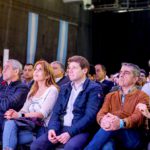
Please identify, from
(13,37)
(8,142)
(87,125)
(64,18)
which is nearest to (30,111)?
(8,142)

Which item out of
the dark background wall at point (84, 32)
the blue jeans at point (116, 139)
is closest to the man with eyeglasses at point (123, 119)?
the blue jeans at point (116, 139)

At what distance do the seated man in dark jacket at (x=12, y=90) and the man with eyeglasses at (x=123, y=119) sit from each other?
1097 mm

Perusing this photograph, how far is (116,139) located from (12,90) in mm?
1513

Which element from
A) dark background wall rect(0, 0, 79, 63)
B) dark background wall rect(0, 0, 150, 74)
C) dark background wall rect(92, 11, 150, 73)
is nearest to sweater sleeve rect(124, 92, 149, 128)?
dark background wall rect(0, 0, 79, 63)

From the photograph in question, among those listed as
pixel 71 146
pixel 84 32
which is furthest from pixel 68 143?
pixel 84 32

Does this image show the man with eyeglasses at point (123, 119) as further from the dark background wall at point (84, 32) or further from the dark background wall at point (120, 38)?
the dark background wall at point (120, 38)

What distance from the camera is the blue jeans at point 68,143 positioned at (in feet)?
10.5

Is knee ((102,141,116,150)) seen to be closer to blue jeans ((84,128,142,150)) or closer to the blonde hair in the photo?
blue jeans ((84,128,142,150))

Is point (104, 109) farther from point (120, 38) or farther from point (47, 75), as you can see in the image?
point (120, 38)

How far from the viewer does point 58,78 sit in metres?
5.07

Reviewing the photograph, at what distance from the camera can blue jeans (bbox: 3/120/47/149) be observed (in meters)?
3.56

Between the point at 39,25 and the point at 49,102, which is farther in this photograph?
the point at 39,25

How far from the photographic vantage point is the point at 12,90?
4.09 metres

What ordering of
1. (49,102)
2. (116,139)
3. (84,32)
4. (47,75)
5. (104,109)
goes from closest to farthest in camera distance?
1. (116,139)
2. (104,109)
3. (49,102)
4. (47,75)
5. (84,32)
